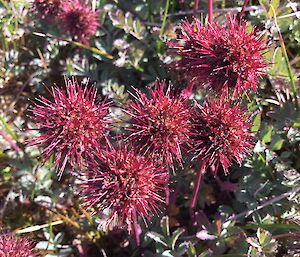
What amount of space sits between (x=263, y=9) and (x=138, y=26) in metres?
0.68

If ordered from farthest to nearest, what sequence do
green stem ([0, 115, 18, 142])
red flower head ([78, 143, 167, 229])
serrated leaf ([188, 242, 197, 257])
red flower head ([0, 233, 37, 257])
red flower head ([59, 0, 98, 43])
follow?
red flower head ([59, 0, 98, 43]) → green stem ([0, 115, 18, 142]) → serrated leaf ([188, 242, 197, 257]) → red flower head ([0, 233, 37, 257]) → red flower head ([78, 143, 167, 229])

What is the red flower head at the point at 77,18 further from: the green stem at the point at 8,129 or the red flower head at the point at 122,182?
the red flower head at the point at 122,182

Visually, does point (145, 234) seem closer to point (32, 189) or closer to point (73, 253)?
point (73, 253)

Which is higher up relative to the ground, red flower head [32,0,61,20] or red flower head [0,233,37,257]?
red flower head [32,0,61,20]

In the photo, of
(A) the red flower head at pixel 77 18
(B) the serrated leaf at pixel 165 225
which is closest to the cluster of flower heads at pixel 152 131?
(B) the serrated leaf at pixel 165 225

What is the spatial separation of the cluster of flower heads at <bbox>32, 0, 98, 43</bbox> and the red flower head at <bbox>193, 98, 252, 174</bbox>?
37.8 inches

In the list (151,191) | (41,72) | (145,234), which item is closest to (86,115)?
(151,191)

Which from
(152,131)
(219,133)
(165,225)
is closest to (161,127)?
(152,131)

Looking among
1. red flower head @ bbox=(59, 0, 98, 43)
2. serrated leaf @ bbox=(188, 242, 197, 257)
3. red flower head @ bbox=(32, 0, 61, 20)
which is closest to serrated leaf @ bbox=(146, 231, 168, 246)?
serrated leaf @ bbox=(188, 242, 197, 257)

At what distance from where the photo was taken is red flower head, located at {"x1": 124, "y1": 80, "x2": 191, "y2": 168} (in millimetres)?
1655

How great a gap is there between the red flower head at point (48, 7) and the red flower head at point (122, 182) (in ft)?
3.29

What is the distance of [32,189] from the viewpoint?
7.75ft

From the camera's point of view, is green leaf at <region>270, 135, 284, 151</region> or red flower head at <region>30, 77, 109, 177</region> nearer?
red flower head at <region>30, 77, 109, 177</region>

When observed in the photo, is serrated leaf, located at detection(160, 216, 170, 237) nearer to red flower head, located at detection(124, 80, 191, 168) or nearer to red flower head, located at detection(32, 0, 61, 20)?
red flower head, located at detection(124, 80, 191, 168)
